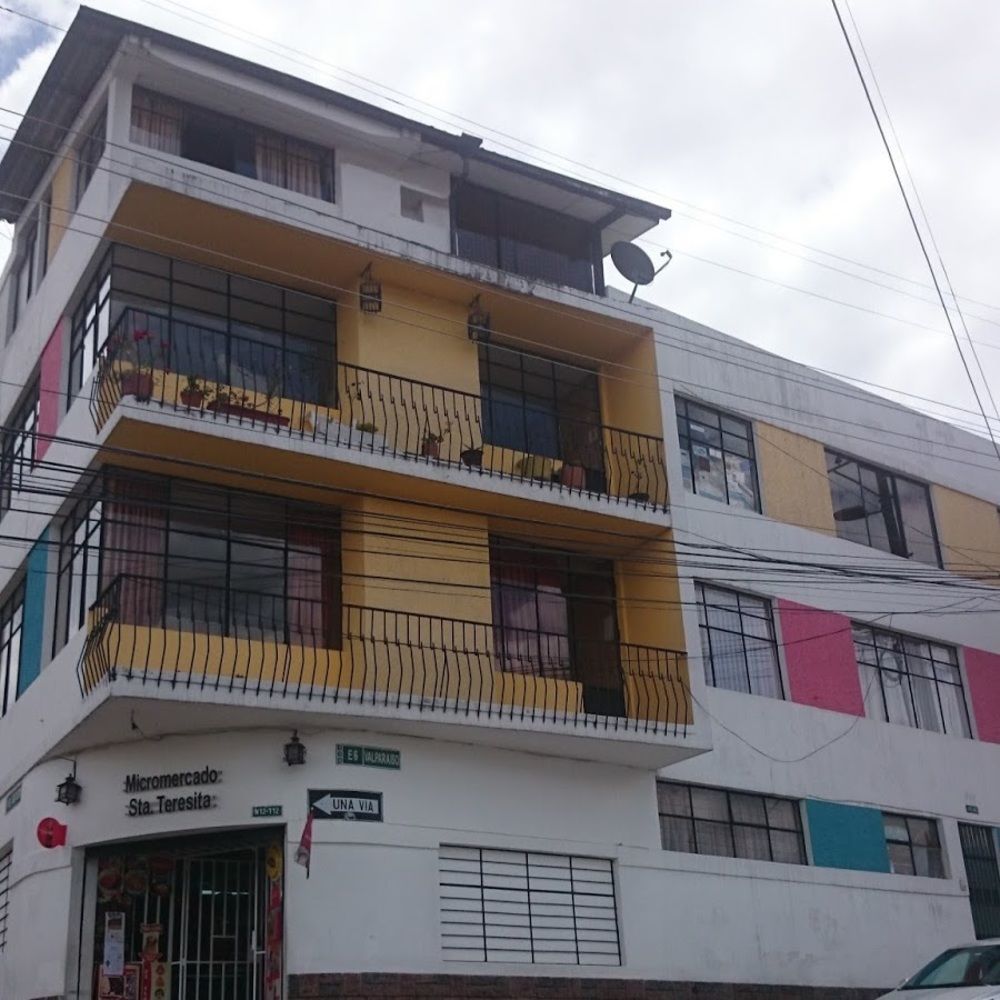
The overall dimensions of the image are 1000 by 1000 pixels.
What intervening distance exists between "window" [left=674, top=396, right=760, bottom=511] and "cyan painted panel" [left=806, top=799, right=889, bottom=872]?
4605 mm

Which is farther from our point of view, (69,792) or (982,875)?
(982,875)

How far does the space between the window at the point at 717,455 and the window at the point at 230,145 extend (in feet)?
20.6

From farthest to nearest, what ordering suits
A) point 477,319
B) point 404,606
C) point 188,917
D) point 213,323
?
point 477,319 → point 213,323 → point 404,606 → point 188,917

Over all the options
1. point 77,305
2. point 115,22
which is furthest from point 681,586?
point 115,22

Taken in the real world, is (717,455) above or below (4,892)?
above

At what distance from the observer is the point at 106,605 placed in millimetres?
15914

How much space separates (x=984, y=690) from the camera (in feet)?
80.4

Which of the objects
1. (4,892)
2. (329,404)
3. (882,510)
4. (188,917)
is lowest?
(188,917)

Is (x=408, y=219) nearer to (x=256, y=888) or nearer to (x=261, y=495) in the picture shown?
(x=261, y=495)

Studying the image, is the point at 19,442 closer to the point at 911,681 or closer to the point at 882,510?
the point at 882,510

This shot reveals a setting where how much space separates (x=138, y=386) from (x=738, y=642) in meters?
9.49

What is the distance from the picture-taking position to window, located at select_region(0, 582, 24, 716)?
19.4m

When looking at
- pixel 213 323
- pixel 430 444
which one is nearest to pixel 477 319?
pixel 430 444

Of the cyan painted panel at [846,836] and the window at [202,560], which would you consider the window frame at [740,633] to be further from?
the window at [202,560]
